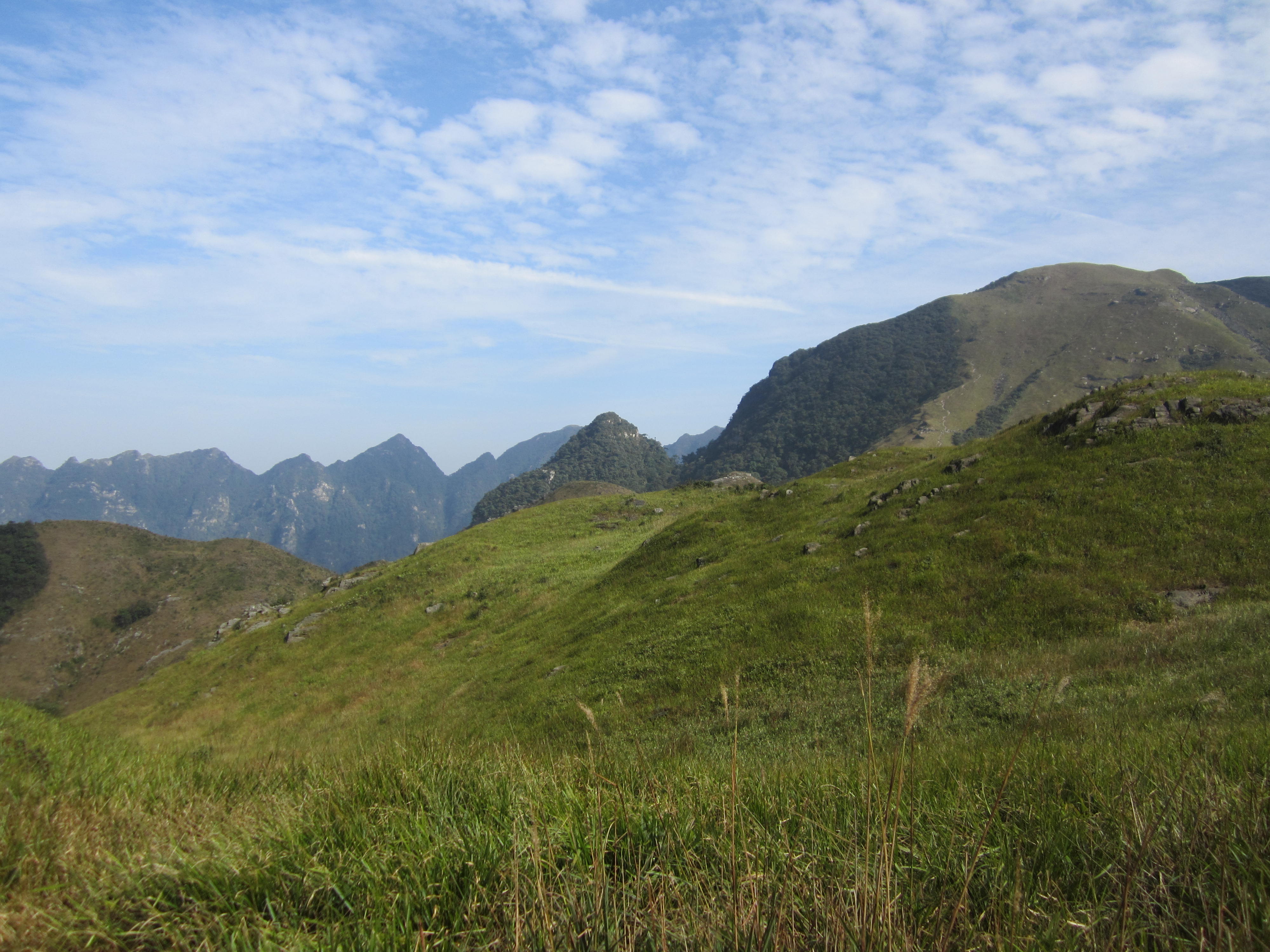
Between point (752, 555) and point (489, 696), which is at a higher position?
point (752, 555)

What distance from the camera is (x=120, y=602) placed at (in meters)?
109

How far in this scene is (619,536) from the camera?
3919 cm

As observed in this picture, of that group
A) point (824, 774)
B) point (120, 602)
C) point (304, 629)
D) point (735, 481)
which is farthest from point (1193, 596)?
point (120, 602)

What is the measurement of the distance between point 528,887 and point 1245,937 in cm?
291

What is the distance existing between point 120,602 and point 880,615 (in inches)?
5528

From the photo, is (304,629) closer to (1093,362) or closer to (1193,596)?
(1193,596)

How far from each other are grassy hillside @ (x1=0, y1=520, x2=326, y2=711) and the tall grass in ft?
295

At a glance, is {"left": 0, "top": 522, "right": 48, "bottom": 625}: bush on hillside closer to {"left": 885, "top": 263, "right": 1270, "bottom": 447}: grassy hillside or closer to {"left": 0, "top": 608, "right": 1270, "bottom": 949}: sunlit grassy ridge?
{"left": 0, "top": 608, "right": 1270, "bottom": 949}: sunlit grassy ridge

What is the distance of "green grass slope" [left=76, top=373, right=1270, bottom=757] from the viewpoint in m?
10.1

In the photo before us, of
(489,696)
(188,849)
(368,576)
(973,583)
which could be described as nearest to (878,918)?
(188,849)

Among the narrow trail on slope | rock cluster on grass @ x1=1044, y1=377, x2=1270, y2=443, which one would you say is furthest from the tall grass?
the narrow trail on slope

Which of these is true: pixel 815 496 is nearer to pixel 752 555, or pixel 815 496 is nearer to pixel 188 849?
pixel 752 555

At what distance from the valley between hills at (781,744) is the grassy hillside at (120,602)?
248 feet

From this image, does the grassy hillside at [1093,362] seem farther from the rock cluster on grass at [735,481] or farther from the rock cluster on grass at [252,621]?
the rock cluster on grass at [252,621]
